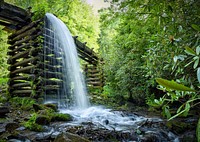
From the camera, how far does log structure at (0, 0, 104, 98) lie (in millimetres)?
6621

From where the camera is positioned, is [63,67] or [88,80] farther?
[88,80]

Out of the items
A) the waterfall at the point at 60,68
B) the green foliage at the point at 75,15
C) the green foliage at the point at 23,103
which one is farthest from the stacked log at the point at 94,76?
the green foliage at the point at 23,103

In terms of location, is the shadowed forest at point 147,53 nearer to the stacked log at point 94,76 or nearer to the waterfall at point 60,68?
the stacked log at point 94,76

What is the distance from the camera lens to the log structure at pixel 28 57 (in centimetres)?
662

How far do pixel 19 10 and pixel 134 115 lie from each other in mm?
5634

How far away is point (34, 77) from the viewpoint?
660cm

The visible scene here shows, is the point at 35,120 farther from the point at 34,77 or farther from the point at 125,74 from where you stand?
the point at 125,74

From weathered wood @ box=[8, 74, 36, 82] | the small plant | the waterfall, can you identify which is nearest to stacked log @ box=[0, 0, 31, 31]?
the waterfall

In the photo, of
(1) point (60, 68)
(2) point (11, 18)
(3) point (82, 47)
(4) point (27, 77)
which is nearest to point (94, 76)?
(3) point (82, 47)

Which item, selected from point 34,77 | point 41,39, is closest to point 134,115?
point 34,77

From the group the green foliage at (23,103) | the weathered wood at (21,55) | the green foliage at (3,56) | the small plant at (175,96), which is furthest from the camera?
the green foliage at (3,56)

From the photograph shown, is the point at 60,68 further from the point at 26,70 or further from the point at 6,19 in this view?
the point at 6,19

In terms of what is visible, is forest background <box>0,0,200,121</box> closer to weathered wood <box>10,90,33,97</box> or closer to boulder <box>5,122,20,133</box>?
boulder <box>5,122,20,133</box>

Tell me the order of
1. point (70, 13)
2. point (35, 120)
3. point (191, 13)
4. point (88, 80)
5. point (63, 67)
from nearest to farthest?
point (191, 13), point (35, 120), point (63, 67), point (88, 80), point (70, 13)
